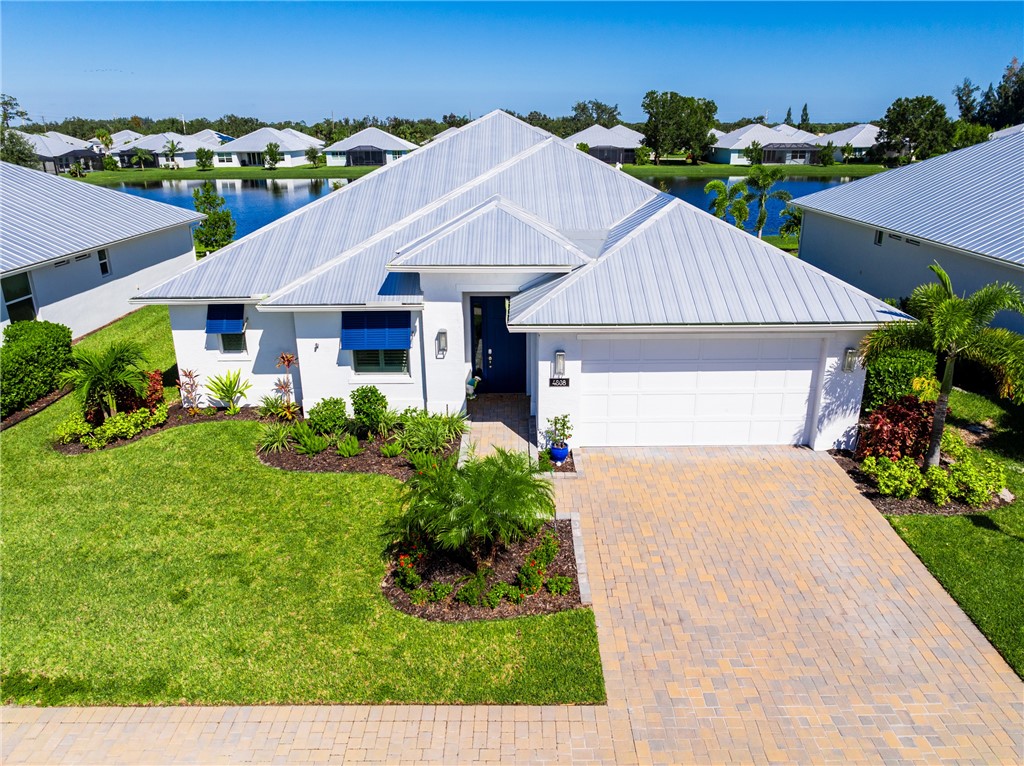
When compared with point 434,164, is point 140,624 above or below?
below

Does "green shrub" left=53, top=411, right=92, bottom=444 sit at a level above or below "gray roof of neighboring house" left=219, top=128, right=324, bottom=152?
below

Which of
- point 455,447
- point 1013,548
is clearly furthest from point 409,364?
point 1013,548

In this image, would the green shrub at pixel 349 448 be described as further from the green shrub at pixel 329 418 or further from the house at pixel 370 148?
the house at pixel 370 148

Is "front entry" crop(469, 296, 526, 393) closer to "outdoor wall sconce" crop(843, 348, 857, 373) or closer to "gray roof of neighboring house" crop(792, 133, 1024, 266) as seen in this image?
"outdoor wall sconce" crop(843, 348, 857, 373)

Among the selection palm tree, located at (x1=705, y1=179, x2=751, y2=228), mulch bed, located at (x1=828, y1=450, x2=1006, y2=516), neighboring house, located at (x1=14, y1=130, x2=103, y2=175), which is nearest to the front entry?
mulch bed, located at (x1=828, y1=450, x2=1006, y2=516)

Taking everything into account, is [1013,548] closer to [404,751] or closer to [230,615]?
[404,751]

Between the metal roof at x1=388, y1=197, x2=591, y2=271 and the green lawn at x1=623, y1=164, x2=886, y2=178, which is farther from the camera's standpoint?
the green lawn at x1=623, y1=164, x2=886, y2=178

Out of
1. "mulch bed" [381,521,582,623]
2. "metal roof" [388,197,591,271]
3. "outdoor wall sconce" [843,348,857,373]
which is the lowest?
"mulch bed" [381,521,582,623]

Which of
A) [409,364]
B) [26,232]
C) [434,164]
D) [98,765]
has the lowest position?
[98,765]
